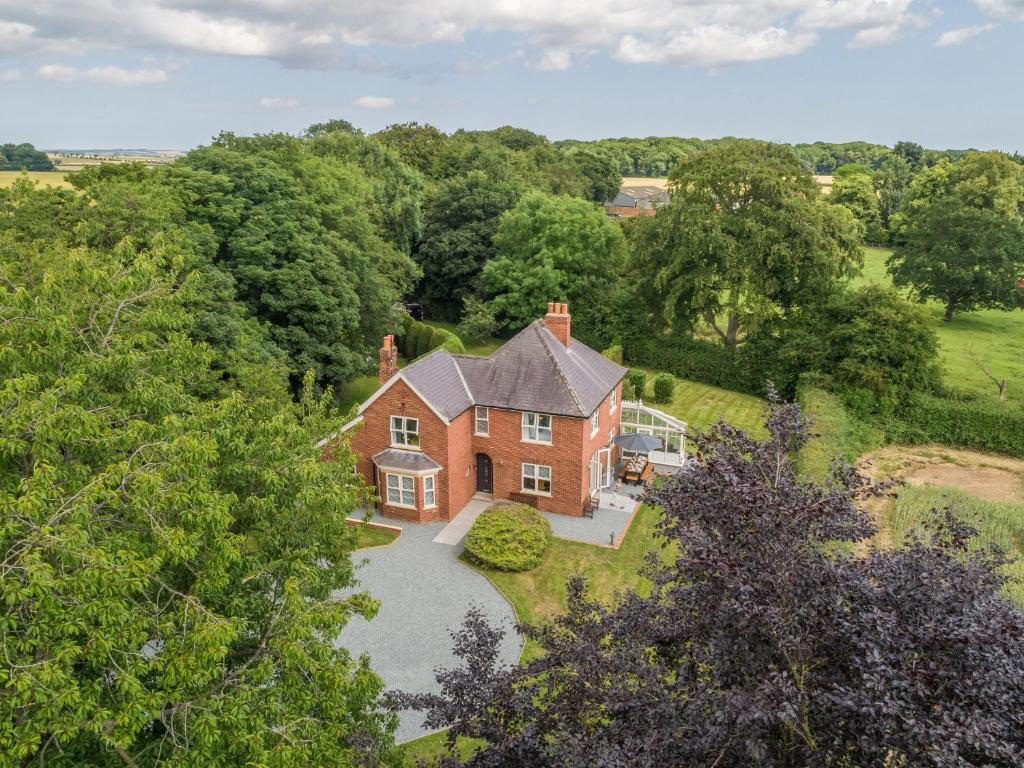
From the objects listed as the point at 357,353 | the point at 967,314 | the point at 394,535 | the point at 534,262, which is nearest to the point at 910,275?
the point at 967,314

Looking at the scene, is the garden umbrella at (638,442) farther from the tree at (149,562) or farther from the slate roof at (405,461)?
the tree at (149,562)

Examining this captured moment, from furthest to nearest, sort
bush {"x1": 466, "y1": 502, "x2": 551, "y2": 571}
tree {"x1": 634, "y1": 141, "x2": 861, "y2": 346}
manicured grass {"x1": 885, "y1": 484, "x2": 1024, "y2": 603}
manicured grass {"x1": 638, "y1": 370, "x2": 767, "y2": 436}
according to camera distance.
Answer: tree {"x1": 634, "y1": 141, "x2": 861, "y2": 346} → manicured grass {"x1": 638, "y1": 370, "x2": 767, "y2": 436} → manicured grass {"x1": 885, "y1": 484, "x2": 1024, "y2": 603} → bush {"x1": 466, "y1": 502, "x2": 551, "y2": 571}

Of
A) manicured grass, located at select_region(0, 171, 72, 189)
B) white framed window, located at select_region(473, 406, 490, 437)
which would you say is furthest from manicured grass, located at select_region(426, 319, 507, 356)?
manicured grass, located at select_region(0, 171, 72, 189)

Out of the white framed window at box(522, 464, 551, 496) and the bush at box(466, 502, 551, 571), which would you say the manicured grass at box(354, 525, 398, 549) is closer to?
the bush at box(466, 502, 551, 571)

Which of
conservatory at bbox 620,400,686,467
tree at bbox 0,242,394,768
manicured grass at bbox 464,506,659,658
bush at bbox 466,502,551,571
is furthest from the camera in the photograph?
conservatory at bbox 620,400,686,467

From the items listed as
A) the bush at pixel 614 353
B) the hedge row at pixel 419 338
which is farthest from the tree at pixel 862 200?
the hedge row at pixel 419 338

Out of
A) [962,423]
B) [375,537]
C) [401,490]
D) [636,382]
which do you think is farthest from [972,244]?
[375,537]

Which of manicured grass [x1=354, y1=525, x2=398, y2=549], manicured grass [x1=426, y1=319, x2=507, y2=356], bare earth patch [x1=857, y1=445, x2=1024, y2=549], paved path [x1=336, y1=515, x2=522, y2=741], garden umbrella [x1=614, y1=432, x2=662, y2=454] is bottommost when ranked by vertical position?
paved path [x1=336, y1=515, x2=522, y2=741]
